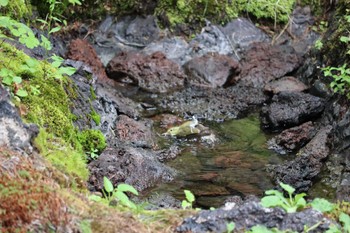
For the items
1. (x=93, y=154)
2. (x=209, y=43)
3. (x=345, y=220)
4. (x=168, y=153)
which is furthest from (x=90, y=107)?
(x=209, y=43)

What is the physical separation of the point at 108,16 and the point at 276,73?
3987 mm

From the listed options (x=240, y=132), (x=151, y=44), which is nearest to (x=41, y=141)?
(x=240, y=132)

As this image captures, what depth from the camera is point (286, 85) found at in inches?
368

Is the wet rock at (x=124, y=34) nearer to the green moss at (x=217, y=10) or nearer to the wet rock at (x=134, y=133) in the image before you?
the green moss at (x=217, y=10)

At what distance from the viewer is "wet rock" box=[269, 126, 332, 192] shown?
5.88m

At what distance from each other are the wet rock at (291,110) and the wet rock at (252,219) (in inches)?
205

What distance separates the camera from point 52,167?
3.40 m

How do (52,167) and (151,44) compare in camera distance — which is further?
(151,44)

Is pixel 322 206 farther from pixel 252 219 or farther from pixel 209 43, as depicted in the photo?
pixel 209 43

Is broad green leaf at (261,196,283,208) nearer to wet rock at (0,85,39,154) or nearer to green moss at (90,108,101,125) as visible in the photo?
wet rock at (0,85,39,154)

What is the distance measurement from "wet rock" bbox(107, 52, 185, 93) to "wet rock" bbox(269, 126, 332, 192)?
367cm

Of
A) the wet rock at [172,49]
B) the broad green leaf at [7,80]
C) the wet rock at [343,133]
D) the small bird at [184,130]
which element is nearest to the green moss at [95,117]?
the broad green leaf at [7,80]

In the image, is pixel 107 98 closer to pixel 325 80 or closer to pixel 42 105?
pixel 42 105

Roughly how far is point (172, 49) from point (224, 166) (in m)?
4.52
